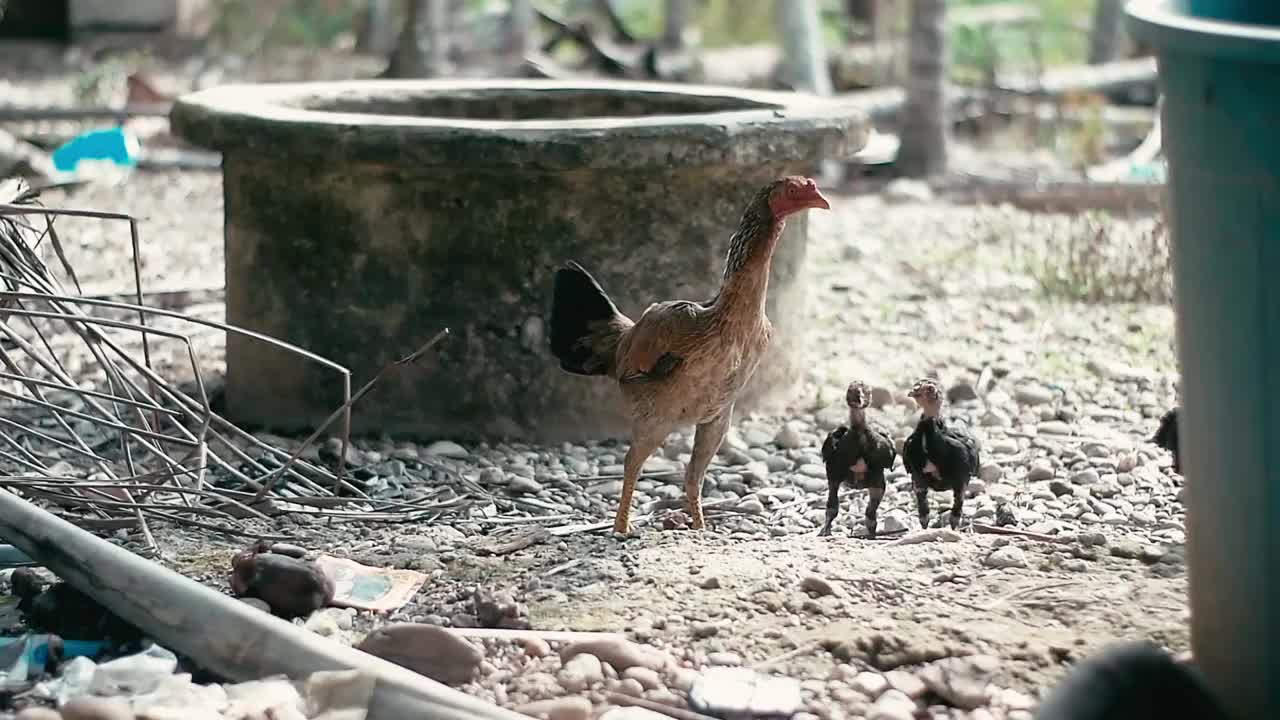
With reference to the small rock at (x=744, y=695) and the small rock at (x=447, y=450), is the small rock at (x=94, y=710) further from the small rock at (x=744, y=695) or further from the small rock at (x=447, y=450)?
the small rock at (x=447, y=450)

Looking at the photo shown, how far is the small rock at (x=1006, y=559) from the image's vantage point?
405cm

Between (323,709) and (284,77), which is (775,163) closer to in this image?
(323,709)

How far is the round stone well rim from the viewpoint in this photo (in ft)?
18.3

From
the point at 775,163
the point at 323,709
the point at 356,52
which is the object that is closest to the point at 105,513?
the point at 323,709

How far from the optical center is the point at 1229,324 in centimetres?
275

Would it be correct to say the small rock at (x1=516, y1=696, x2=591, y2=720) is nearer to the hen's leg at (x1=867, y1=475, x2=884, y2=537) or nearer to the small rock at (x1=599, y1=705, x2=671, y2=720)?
the small rock at (x1=599, y1=705, x2=671, y2=720)

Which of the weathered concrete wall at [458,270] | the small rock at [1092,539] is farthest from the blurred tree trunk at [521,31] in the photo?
the small rock at [1092,539]

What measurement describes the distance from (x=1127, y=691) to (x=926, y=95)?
9.58m

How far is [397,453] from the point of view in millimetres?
5766

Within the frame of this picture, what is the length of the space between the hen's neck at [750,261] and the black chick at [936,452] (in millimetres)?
500

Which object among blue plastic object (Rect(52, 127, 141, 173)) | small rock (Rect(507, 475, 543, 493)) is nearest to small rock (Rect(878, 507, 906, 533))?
small rock (Rect(507, 475, 543, 493))

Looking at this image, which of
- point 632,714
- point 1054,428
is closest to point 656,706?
point 632,714

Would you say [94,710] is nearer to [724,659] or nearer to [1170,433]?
[724,659]

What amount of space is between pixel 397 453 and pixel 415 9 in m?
8.03
